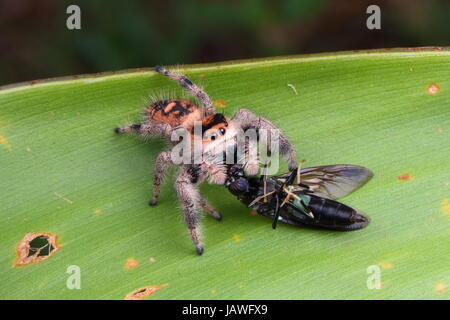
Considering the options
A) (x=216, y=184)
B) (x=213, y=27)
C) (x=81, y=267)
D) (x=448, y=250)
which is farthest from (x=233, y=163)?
(x=213, y=27)

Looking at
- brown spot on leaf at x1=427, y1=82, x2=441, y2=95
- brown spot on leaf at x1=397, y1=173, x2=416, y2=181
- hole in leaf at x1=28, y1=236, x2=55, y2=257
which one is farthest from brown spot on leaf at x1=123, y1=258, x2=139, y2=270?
brown spot on leaf at x1=427, y1=82, x2=441, y2=95

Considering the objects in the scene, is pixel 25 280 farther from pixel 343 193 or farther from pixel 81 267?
pixel 343 193

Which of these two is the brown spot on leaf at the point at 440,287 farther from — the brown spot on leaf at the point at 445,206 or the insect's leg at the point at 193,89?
the insect's leg at the point at 193,89

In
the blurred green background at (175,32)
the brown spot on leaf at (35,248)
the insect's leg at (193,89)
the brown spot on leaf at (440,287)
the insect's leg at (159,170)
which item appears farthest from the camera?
the blurred green background at (175,32)

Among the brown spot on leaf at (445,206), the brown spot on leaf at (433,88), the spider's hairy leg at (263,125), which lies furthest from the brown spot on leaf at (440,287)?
the brown spot on leaf at (433,88)
